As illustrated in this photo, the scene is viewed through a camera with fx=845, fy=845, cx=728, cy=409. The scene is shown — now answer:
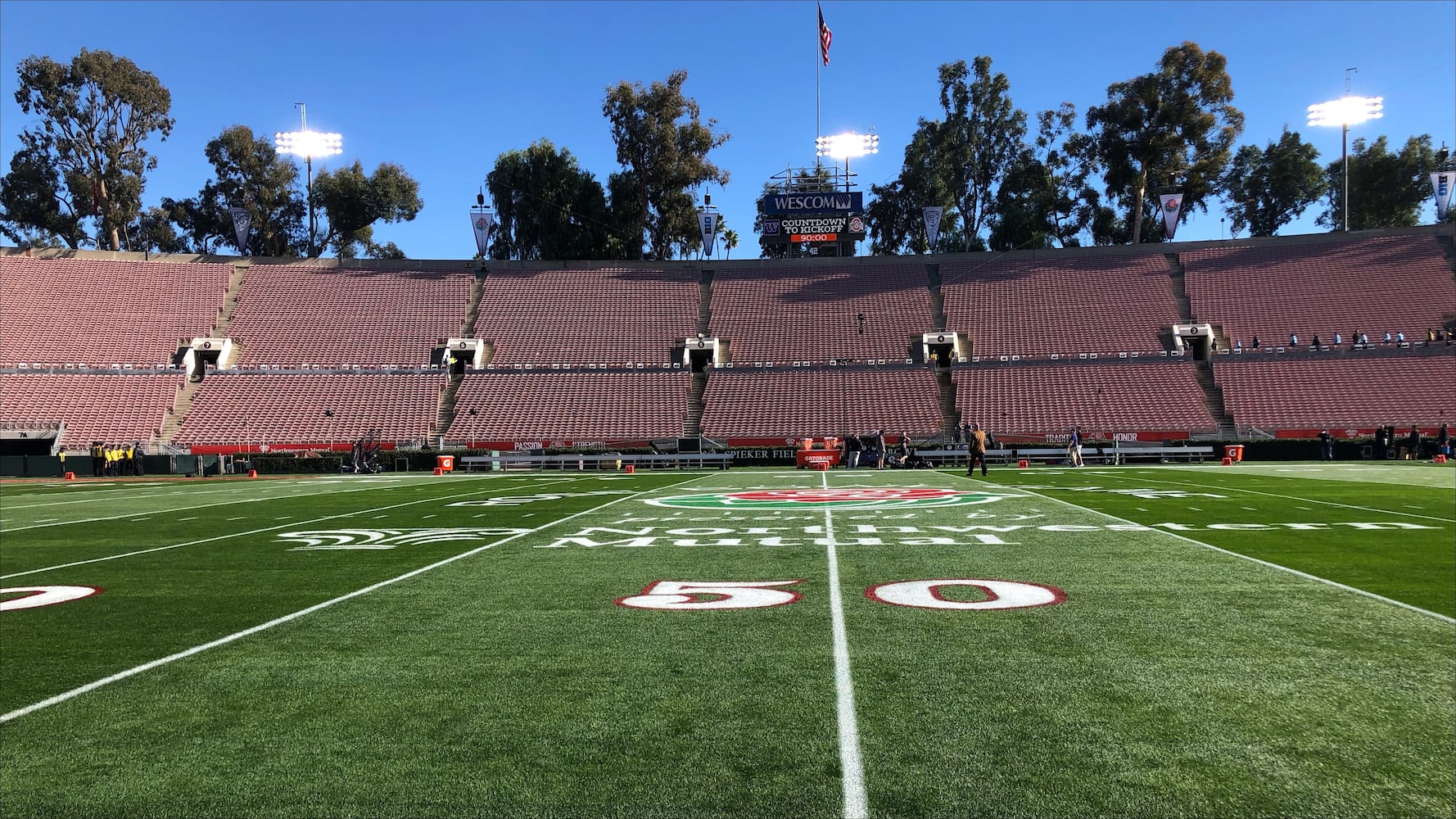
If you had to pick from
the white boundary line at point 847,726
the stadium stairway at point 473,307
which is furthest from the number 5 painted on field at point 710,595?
the stadium stairway at point 473,307

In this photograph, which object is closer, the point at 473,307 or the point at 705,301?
the point at 473,307

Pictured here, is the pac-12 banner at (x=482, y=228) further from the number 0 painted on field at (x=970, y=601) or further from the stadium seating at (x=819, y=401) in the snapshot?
the number 0 painted on field at (x=970, y=601)

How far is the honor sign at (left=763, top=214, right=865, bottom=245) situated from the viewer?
5916 centimetres

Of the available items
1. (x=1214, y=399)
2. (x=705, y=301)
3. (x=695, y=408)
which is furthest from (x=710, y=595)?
(x=705, y=301)

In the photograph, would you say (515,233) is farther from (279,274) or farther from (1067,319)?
(1067,319)

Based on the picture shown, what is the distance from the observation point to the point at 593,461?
37750 millimetres

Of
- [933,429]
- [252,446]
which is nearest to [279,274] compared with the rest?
[252,446]

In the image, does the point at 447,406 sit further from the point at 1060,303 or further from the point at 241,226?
the point at 1060,303

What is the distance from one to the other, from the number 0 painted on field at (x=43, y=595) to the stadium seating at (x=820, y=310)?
43.6 metres

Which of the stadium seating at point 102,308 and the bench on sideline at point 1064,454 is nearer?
the bench on sideline at point 1064,454

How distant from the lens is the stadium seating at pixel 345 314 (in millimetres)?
50438

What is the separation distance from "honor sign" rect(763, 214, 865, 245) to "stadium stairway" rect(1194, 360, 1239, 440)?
77.1 ft

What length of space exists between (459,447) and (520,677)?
40.1m

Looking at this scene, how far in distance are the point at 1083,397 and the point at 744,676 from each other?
142 feet
